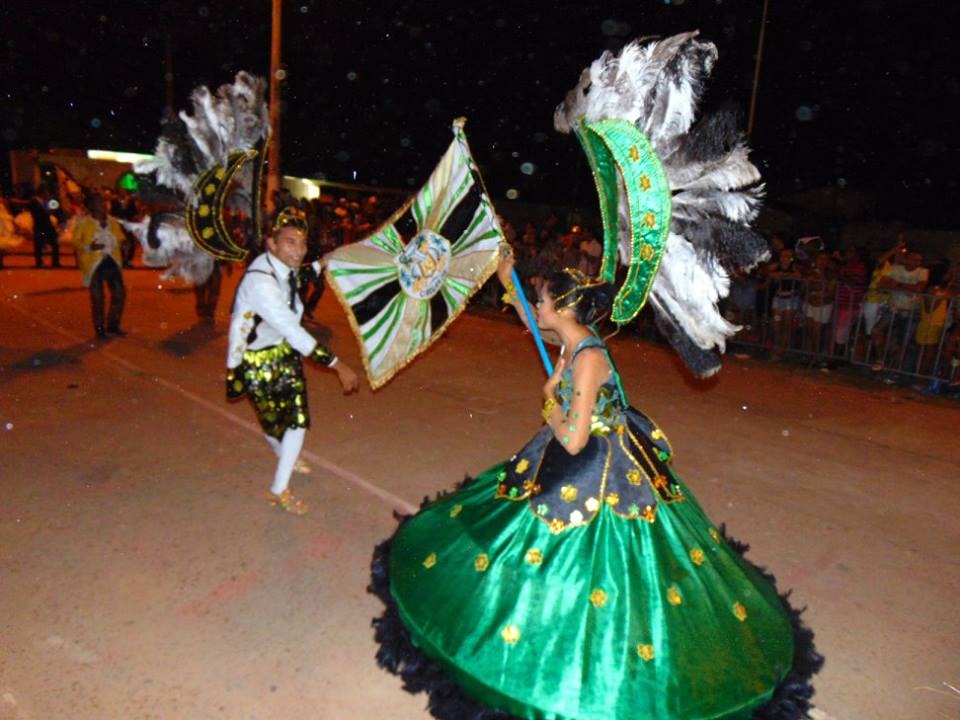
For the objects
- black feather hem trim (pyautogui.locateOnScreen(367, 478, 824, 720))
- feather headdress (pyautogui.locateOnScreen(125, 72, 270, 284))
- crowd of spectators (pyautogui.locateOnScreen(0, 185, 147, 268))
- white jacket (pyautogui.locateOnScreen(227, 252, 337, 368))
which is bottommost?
crowd of spectators (pyautogui.locateOnScreen(0, 185, 147, 268))

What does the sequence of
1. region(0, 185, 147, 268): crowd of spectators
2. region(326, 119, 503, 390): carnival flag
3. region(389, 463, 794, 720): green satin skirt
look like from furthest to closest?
1. region(0, 185, 147, 268): crowd of spectators
2. region(326, 119, 503, 390): carnival flag
3. region(389, 463, 794, 720): green satin skirt

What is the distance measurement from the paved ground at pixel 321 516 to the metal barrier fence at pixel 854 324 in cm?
78

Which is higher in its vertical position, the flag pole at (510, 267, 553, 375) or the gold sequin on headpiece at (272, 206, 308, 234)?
the gold sequin on headpiece at (272, 206, 308, 234)

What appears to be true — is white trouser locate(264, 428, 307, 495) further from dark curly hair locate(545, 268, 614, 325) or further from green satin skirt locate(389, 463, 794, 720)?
dark curly hair locate(545, 268, 614, 325)

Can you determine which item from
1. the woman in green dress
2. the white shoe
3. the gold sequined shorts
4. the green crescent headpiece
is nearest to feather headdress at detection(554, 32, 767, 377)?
the green crescent headpiece

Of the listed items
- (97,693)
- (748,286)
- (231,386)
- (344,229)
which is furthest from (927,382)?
A: (344,229)

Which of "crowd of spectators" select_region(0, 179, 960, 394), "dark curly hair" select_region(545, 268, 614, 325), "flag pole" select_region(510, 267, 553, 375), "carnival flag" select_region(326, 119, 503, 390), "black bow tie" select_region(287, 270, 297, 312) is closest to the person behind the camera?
"dark curly hair" select_region(545, 268, 614, 325)

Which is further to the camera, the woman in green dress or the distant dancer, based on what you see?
the distant dancer

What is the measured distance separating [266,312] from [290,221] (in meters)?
0.56

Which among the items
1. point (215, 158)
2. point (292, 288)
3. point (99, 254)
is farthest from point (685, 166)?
point (99, 254)

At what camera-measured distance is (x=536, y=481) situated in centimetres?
312

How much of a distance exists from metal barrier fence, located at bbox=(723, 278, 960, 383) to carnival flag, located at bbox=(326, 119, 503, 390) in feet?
17.8

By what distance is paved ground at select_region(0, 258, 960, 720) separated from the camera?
10.5 ft

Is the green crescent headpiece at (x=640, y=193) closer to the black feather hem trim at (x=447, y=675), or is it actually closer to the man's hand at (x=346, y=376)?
the black feather hem trim at (x=447, y=675)
